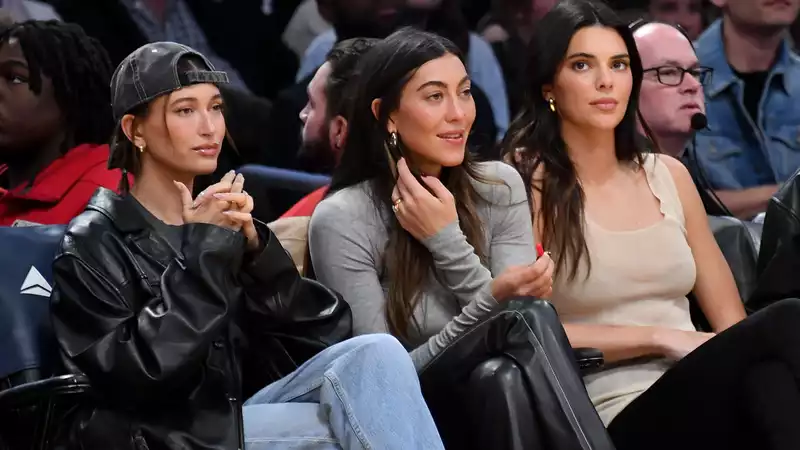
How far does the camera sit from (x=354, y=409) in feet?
7.23

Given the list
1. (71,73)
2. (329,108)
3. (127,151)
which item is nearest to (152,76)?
(127,151)

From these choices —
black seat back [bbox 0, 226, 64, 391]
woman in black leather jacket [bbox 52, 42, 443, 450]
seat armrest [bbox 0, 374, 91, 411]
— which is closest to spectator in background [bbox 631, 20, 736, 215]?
woman in black leather jacket [bbox 52, 42, 443, 450]

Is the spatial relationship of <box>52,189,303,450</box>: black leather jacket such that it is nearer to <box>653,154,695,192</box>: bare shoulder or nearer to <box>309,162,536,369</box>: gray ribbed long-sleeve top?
<box>309,162,536,369</box>: gray ribbed long-sleeve top

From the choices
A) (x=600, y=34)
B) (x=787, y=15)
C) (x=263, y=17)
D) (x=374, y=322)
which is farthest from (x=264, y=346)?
(x=787, y=15)

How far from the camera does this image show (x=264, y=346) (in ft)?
8.13

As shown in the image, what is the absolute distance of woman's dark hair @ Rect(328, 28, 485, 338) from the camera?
2572 mm

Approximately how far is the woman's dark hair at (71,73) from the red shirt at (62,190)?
7 centimetres

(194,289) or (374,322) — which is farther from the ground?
(194,289)

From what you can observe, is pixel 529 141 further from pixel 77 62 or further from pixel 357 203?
pixel 77 62

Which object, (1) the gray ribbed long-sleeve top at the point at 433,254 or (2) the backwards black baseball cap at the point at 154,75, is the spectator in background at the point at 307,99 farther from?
(2) the backwards black baseball cap at the point at 154,75

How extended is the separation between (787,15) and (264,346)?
2332 mm

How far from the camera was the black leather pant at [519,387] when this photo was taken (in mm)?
2219

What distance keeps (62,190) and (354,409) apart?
97 centimetres

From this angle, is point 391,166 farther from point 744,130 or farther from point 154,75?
point 744,130
